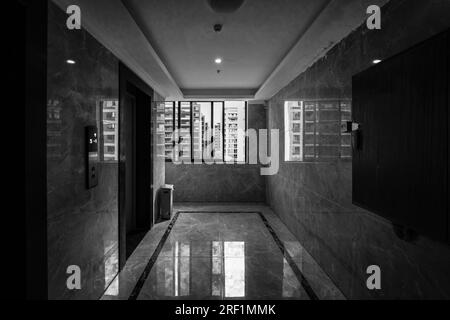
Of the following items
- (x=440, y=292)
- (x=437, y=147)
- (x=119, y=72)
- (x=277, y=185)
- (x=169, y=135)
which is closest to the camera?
(x=437, y=147)

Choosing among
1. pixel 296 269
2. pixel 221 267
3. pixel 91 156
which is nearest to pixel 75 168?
pixel 91 156

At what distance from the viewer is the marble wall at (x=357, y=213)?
4.64 feet

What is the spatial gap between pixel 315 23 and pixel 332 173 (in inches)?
58.1

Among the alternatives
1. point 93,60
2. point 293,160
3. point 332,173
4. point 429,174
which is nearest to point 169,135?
point 293,160

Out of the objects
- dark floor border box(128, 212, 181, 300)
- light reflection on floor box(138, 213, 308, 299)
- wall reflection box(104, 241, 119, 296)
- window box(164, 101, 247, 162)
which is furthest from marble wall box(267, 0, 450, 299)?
window box(164, 101, 247, 162)

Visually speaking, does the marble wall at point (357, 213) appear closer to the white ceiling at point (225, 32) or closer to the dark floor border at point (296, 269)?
the dark floor border at point (296, 269)

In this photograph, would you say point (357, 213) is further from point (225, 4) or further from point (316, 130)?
point (225, 4)

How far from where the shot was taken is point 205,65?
3.82 m

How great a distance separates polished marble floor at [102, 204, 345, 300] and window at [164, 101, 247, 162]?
7.62 feet

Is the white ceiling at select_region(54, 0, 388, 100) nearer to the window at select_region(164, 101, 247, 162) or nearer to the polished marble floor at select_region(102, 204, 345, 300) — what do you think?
the window at select_region(164, 101, 247, 162)

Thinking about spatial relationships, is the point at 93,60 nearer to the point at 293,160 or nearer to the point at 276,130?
the point at 293,160

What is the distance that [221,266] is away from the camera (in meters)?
2.93

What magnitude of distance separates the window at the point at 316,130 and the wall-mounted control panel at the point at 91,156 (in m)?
2.34
